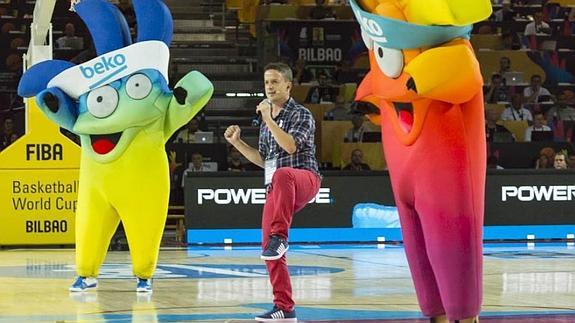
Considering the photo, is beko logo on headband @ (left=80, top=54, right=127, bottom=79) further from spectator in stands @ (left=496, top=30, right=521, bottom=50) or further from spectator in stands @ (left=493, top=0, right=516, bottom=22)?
spectator in stands @ (left=493, top=0, right=516, bottom=22)

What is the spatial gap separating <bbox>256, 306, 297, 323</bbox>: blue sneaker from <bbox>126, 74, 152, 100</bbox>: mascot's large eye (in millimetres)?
2385

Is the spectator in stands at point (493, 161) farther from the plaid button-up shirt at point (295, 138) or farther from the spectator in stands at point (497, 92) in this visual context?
the plaid button-up shirt at point (295, 138)

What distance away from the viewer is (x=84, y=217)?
9.14 meters

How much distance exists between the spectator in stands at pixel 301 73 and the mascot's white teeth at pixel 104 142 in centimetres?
1239

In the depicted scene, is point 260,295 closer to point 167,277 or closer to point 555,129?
point 167,277

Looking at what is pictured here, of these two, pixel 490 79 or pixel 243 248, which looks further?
pixel 490 79

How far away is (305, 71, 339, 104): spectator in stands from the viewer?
68.2ft

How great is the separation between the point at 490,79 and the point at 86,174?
13.9 metres

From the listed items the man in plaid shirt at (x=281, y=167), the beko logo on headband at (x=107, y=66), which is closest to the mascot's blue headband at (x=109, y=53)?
the beko logo on headband at (x=107, y=66)

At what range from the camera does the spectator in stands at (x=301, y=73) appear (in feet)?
70.2

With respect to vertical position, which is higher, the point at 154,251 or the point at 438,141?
the point at 438,141

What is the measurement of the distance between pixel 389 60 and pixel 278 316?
2338 mm

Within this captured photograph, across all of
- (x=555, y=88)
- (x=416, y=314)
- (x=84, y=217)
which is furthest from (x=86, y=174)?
(x=555, y=88)

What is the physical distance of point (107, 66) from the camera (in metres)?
9.03
